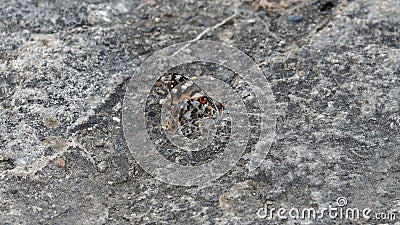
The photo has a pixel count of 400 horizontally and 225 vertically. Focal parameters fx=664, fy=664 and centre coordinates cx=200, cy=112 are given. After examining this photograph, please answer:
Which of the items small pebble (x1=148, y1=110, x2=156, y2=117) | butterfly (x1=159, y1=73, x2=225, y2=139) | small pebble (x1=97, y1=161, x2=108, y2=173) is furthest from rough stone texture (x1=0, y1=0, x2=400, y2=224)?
butterfly (x1=159, y1=73, x2=225, y2=139)

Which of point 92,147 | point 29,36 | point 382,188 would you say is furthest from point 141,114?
point 382,188

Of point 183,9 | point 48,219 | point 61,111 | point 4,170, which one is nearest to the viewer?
point 48,219

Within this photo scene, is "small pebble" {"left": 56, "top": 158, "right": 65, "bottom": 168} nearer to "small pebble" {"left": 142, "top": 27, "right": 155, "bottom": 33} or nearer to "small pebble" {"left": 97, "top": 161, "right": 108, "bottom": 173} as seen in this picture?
"small pebble" {"left": 97, "top": 161, "right": 108, "bottom": 173}

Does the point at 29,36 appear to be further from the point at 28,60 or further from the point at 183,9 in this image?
the point at 183,9

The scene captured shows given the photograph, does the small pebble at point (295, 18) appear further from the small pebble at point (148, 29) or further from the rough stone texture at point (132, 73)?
the small pebble at point (148, 29)

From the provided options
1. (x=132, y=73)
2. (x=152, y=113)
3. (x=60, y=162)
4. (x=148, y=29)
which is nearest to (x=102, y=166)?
(x=60, y=162)

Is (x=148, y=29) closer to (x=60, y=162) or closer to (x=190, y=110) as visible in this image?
(x=190, y=110)

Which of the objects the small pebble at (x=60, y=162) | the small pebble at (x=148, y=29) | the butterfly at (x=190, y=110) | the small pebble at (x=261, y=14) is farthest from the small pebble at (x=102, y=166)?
the small pebble at (x=261, y=14)
